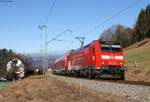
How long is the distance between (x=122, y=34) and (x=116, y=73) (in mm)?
102601

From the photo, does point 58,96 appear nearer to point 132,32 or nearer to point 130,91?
point 130,91

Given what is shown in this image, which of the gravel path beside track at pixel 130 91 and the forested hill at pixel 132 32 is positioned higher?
the forested hill at pixel 132 32

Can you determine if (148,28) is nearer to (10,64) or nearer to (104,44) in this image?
(10,64)

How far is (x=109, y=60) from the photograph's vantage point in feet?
78.8

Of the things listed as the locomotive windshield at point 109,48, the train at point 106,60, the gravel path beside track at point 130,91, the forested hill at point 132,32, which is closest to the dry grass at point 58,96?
the gravel path beside track at point 130,91

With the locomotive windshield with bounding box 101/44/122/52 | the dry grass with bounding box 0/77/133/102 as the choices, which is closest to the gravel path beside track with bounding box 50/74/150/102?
the dry grass with bounding box 0/77/133/102

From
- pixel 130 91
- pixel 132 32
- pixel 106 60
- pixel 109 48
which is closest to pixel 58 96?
pixel 130 91

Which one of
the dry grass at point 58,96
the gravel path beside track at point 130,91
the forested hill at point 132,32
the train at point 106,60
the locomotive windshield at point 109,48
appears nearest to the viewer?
the gravel path beside track at point 130,91

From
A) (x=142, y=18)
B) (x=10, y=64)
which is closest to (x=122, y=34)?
(x=142, y=18)

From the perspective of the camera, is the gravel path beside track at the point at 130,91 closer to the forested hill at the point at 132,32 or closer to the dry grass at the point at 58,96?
the dry grass at the point at 58,96

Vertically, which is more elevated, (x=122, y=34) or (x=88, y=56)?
(x=122, y=34)

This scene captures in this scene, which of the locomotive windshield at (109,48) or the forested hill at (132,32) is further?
the forested hill at (132,32)

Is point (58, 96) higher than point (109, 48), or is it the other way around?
point (109, 48)

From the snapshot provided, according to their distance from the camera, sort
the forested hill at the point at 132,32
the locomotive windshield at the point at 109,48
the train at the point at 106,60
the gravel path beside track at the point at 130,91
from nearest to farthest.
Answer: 1. the gravel path beside track at the point at 130,91
2. the train at the point at 106,60
3. the locomotive windshield at the point at 109,48
4. the forested hill at the point at 132,32
